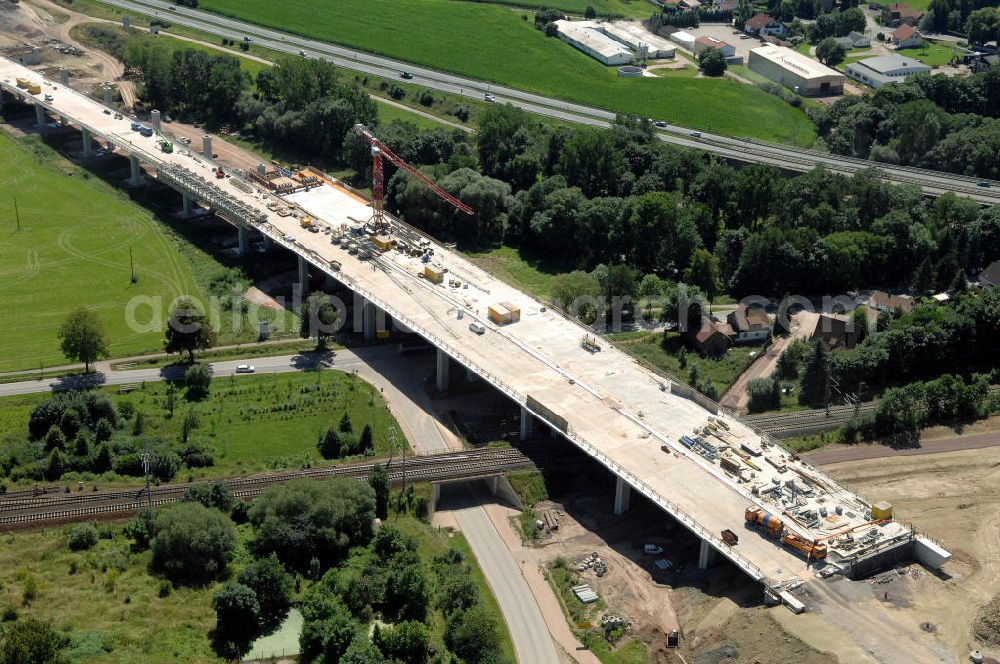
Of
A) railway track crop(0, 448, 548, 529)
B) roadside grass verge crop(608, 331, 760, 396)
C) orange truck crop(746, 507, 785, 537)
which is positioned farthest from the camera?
roadside grass verge crop(608, 331, 760, 396)

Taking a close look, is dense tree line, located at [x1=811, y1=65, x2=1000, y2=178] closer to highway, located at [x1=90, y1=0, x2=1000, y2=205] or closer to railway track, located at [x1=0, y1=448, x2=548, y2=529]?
highway, located at [x1=90, y1=0, x2=1000, y2=205]

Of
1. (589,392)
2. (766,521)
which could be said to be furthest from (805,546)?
(589,392)

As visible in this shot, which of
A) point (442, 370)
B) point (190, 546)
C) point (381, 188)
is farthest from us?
point (381, 188)

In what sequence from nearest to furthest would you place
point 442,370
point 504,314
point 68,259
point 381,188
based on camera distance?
point 442,370 → point 504,314 → point 68,259 → point 381,188

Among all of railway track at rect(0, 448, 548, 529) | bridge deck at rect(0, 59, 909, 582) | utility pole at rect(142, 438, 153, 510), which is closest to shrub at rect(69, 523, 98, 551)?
railway track at rect(0, 448, 548, 529)

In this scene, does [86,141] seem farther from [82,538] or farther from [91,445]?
[82,538]
